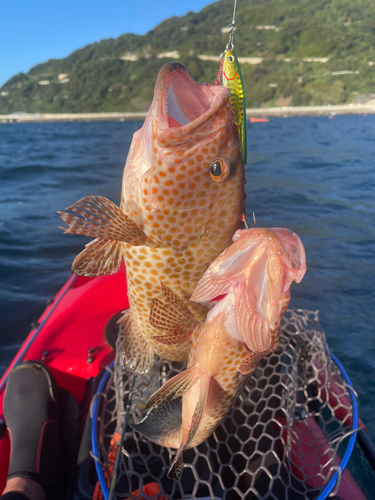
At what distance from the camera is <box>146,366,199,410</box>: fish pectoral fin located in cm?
204

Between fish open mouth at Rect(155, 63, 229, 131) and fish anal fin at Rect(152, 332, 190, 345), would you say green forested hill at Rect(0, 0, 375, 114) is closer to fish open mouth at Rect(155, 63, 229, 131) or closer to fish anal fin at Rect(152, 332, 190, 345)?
fish open mouth at Rect(155, 63, 229, 131)

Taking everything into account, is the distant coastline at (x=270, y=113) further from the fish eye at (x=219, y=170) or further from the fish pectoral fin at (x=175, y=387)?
the fish pectoral fin at (x=175, y=387)

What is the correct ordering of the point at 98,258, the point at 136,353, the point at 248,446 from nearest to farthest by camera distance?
the point at 98,258, the point at 136,353, the point at 248,446

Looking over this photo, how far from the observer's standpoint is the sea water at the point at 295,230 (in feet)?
21.1

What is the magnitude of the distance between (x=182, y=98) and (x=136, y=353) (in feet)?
6.40

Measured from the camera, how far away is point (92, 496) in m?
2.73

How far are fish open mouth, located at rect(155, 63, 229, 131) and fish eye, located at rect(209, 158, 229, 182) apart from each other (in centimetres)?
28

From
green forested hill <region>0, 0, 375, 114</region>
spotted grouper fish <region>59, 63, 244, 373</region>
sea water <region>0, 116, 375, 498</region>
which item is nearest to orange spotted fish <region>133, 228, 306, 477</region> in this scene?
spotted grouper fish <region>59, 63, 244, 373</region>

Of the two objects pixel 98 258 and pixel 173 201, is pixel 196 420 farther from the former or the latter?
pixel 173 201

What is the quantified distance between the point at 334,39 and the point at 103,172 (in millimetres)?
178835

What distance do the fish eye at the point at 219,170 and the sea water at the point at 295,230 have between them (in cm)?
436

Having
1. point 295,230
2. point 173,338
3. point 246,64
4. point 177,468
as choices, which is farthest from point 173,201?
point 246,64

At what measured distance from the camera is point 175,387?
209 centimetres

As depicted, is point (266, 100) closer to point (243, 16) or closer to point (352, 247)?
point (243, 16)
